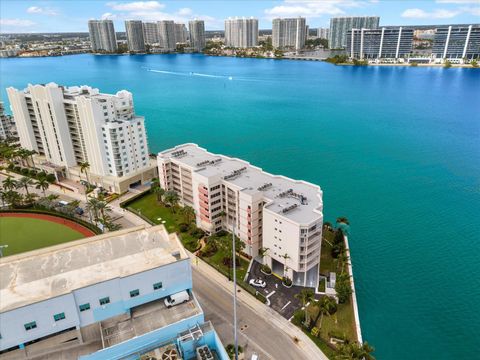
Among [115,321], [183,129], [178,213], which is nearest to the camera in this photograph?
[115,321]

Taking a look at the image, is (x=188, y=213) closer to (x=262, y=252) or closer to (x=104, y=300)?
(x=262, y=252)

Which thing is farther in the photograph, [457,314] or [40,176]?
[40,176]

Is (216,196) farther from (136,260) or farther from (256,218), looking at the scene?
(136,260)

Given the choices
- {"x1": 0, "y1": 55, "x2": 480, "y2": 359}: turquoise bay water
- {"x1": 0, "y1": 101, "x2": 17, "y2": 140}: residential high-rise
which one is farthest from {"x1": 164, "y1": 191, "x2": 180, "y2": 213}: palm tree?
{"x1": 0, "y1": 101, "x2": 17, "y2": 140}: residential high-rise

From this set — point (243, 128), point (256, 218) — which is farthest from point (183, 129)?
point (256, 218)

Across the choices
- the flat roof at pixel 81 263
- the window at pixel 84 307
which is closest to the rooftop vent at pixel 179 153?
the flat roof at pixel 81 263

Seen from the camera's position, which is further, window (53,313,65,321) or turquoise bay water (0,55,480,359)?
turquoise bay water (0,55,480,359)

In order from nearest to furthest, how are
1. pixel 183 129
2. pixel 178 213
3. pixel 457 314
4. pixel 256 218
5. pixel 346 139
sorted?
pixel 457 314
pixel 256 218
pixel 178 213
pixel 346 139
pixel 183 129

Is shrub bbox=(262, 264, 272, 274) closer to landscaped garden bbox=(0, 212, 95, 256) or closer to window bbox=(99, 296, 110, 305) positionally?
window bbox=(99, 296, 110, 305)
